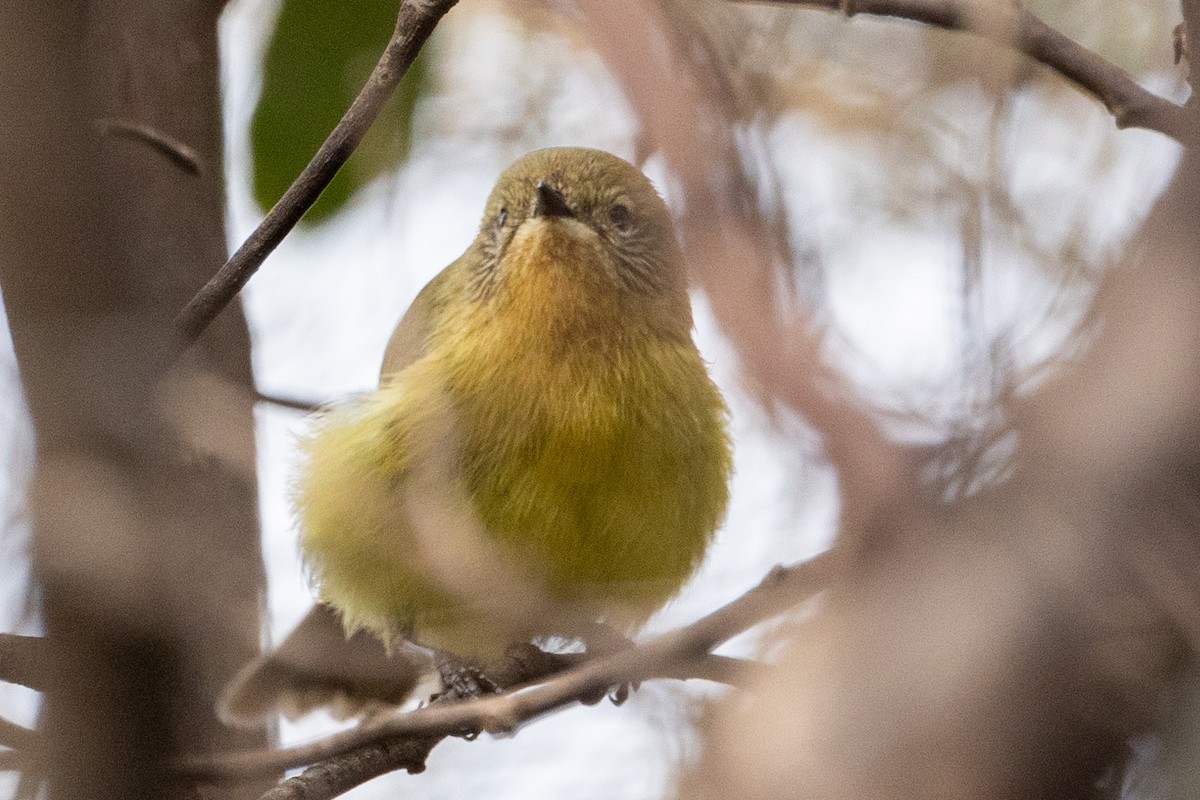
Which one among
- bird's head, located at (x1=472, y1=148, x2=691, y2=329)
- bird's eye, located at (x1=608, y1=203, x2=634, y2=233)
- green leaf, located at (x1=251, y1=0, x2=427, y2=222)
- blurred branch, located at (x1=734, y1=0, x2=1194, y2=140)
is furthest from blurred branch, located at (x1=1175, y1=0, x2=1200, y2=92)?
bird's eye, located at (x1=608, y1=203, x2=634, y2=233)

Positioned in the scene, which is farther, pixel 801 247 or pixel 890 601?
pixel 801 247

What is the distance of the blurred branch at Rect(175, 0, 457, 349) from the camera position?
232 centimetres

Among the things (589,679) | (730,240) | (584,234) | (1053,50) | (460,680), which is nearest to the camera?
(589,679)

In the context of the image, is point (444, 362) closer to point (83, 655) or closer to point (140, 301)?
point (140, 301)

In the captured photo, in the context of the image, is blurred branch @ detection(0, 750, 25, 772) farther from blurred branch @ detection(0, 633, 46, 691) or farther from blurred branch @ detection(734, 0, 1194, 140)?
blurred branch @ detection(734, 0, 1194, 140)

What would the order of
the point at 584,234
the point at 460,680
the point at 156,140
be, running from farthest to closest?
the point at 584,234 → the point at 460,680 → the point at 156,140

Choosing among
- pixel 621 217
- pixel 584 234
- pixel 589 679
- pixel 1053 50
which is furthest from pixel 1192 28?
pixel 621 217

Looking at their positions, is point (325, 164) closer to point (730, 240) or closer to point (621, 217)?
point (730, 240)

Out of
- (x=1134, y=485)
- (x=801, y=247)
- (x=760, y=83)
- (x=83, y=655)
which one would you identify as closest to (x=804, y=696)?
(x=1134, y=485)

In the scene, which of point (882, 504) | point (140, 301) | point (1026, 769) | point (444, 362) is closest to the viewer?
point (1026, 769)

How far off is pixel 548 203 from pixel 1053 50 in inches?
75.9

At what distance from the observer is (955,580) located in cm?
125

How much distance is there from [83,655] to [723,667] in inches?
47.9

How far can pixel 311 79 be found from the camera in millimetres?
3227
